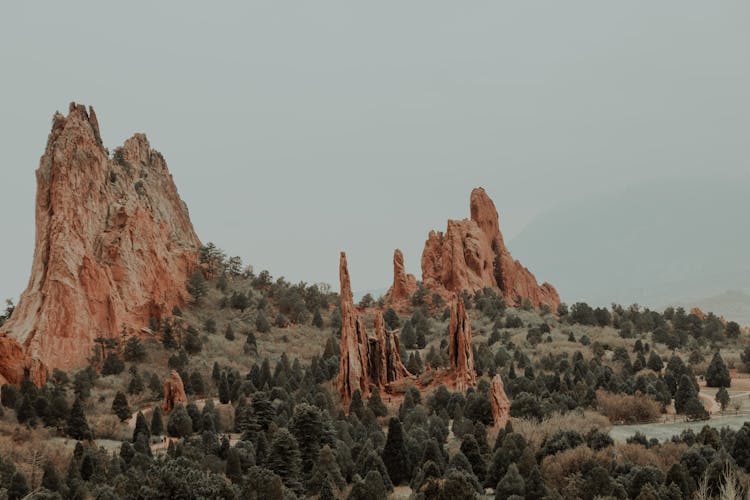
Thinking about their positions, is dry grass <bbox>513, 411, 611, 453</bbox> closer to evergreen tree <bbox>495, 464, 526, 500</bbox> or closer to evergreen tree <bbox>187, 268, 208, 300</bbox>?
evergreen tree <bbox>495, 464, 526, 500</bbox>

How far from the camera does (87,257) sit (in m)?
82.7

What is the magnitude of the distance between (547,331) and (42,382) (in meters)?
55.1

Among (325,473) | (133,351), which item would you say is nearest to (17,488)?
(325,473)

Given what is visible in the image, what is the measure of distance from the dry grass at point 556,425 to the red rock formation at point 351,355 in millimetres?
15742

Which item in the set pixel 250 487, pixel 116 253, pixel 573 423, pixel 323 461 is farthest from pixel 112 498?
pixel 116 253

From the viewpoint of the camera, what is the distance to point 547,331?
Result: 3939 inches

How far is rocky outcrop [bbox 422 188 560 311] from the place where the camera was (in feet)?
381

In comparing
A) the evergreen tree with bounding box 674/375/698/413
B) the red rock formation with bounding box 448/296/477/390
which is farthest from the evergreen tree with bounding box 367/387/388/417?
the evergreen tree with bounding box 674/375/698/413

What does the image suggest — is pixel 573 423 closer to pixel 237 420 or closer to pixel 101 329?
pixel 237 420

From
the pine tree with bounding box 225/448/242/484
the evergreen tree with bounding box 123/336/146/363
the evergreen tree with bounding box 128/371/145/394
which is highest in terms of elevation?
the evergreen tree with bounding box 123/336/146/363

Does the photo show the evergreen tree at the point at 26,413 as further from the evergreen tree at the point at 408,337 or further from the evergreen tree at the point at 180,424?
the evergreen tree at the point at 408,337

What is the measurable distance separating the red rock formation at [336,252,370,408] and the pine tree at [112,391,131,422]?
54.4ft

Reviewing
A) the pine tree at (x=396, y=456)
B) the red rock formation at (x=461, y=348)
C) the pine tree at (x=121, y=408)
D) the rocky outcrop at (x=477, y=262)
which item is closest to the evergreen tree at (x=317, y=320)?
the rocky outcrop at (x=477, y=262)

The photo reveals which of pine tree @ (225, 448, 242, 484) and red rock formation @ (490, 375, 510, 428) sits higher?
red rock formation @ (490, 375, 510, 428)
